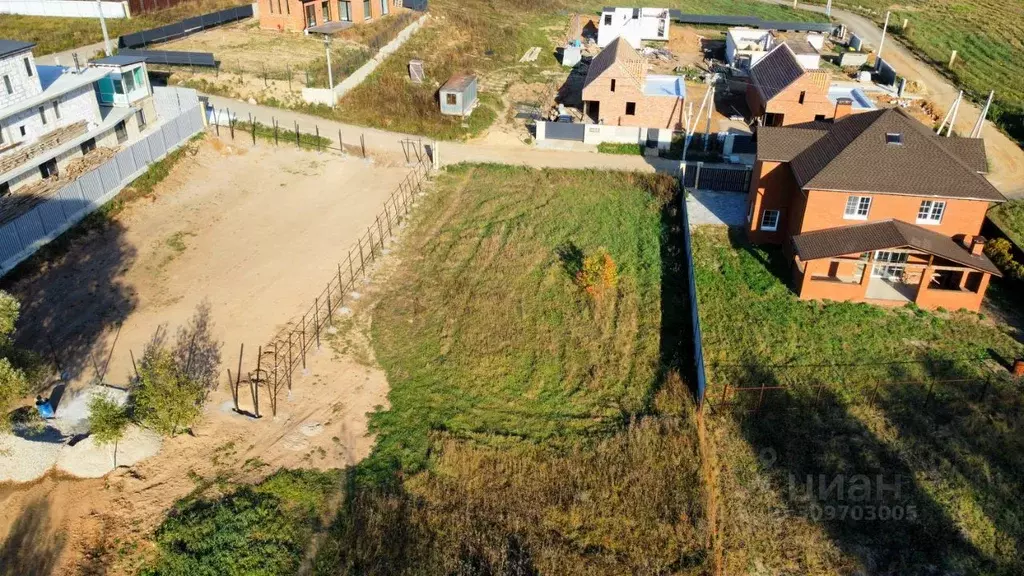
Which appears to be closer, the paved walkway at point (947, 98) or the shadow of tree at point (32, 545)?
the shadow of tree at point (32, 545)

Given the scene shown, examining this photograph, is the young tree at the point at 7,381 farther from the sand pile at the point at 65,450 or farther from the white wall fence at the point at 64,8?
the white wall fence at the point at 64,8

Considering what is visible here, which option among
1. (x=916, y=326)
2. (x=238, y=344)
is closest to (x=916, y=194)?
(x=916, y=326)

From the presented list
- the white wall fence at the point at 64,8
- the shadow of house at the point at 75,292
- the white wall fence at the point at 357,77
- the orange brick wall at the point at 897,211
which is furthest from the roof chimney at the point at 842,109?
the white wall fence at the point at 64,8

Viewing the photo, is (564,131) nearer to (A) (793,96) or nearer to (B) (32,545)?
(A) (793,96)

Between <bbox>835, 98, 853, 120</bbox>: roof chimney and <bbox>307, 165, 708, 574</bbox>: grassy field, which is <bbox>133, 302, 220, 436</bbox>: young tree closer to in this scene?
<bbox>307, 165, 708, 574</bbox>: grassy field

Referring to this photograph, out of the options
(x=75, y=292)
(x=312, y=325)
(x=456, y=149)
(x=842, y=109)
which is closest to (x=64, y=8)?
(x=456, y=149)

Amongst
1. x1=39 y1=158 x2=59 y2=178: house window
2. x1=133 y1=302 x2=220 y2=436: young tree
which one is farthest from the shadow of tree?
x1=39 y1=158 x2=59 y2=178: house window
